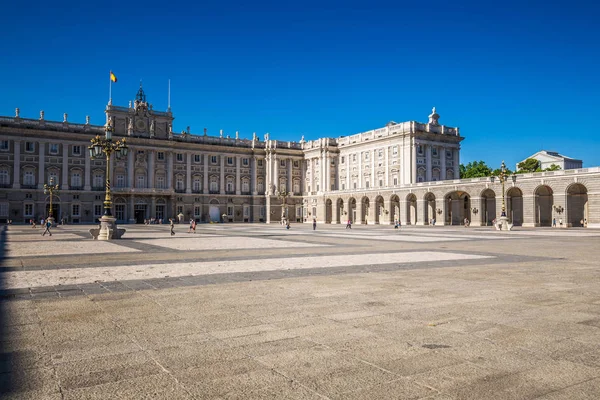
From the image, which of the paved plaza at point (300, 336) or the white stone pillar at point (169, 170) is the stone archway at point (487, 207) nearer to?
Answer: the white stone pillar at point (169, 170)

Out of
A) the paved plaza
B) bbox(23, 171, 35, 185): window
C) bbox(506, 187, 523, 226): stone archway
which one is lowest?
the paved plaza

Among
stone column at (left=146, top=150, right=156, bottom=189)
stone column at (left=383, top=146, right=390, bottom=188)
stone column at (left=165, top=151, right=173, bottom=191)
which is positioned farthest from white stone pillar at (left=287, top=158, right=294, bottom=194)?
stone column at (left=146, top=150, right=156, bottom=189)

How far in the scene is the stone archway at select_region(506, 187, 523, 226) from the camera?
5981cm

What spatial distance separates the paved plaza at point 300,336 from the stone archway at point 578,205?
4998 cm

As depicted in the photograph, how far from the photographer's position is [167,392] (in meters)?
3.97

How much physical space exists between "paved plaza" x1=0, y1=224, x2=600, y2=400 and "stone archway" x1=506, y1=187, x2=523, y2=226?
53143 millimetres

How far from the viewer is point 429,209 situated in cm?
6994

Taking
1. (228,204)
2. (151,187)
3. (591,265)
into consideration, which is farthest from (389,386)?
(228,204)

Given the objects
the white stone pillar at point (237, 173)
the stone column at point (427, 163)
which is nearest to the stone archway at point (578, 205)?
the stone column at point (427, 163)

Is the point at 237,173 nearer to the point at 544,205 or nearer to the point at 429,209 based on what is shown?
the point at 429,209

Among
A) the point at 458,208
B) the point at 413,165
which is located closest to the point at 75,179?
the point at 413,165

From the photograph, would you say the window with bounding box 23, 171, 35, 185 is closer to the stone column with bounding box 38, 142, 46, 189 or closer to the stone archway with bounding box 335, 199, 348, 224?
the stone column with bounding box 38, 142, 46, 189

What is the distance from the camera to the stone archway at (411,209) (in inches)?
2682

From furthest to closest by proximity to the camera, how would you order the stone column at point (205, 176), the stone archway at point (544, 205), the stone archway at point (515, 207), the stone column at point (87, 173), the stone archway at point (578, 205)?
the stone column at point (205, 176)
the stone column at point (87, 173)
the stone archway at point (515, 207)
the stone archway at point (544, 205)
the stone archway at point (578, 205)
